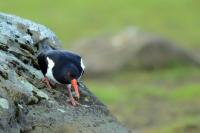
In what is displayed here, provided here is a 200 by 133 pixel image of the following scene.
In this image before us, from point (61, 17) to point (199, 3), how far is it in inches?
256

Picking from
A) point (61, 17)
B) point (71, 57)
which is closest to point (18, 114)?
point (71, 57)

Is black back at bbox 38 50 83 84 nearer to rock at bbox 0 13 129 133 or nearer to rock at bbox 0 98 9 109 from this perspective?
rock at bbox 0 13 129 133

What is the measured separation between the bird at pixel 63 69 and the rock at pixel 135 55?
1895 centimetres

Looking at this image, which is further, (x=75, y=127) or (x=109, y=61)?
(x=109, y=61)

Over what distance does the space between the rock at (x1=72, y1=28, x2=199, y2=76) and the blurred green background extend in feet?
1.53

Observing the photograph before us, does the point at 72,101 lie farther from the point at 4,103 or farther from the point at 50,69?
the point at 4,103

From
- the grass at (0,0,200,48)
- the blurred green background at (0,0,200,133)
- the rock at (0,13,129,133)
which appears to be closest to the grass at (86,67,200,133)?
the blurred green background at (0,0,200,133)

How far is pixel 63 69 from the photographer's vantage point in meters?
9.60

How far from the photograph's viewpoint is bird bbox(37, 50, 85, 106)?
31.4 ft

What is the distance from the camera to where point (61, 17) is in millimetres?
37844

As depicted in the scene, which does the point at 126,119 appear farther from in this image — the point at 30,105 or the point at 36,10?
the point at 36,10

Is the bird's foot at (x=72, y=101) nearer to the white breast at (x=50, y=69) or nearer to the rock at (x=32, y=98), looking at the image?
the rock at (x=32, y=98)

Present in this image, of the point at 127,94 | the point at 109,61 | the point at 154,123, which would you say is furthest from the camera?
the point at 109,61

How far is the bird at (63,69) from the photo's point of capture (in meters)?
9.57
